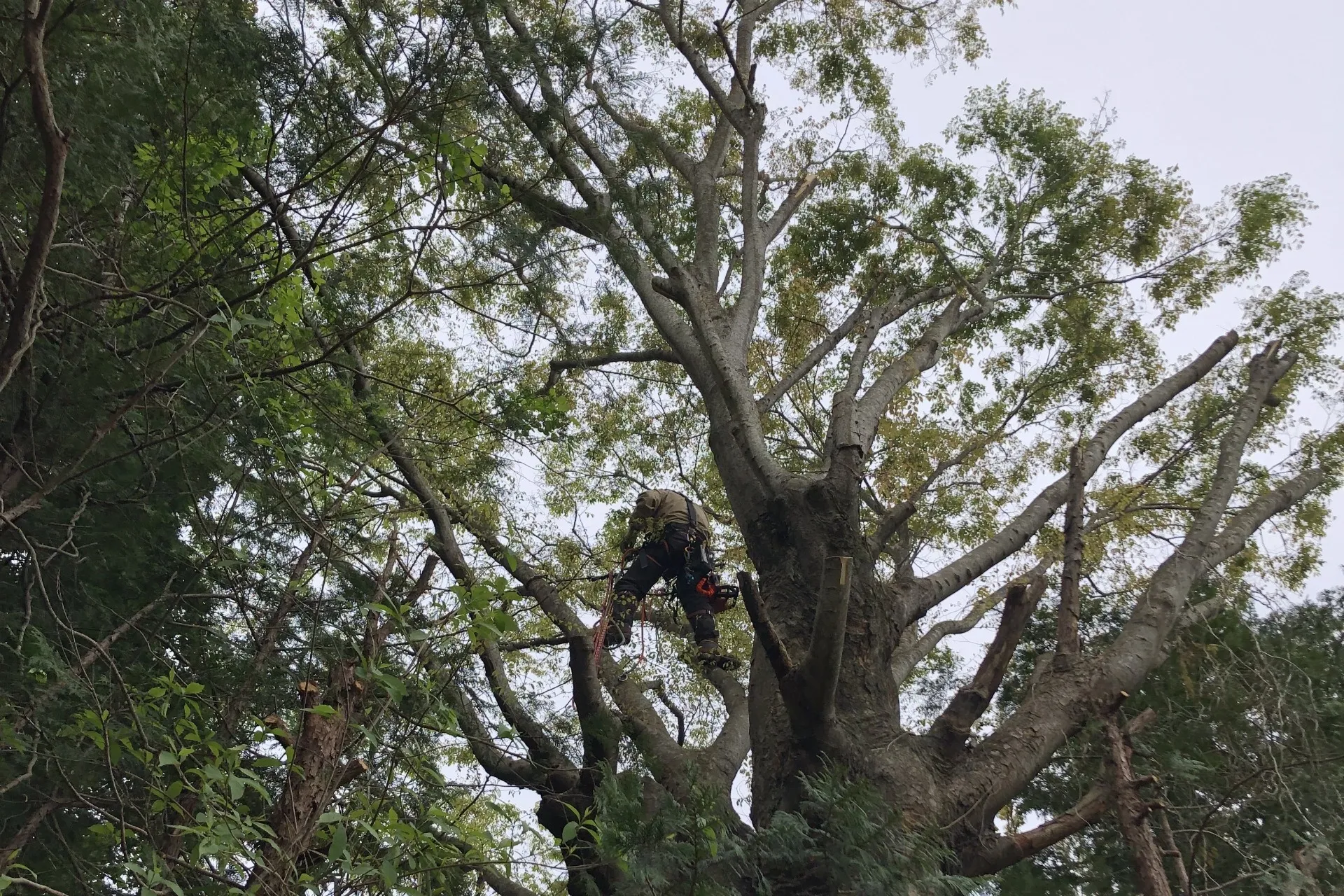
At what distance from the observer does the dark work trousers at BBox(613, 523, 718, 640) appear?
5.98 m

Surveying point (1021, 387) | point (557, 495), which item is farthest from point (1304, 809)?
point (557, 495)

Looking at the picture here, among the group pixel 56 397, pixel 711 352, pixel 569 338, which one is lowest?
pixel 56 397

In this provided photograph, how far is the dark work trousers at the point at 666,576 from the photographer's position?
5.98 meters

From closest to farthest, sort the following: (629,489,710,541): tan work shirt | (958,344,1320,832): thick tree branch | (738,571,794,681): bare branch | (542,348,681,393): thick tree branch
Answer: (738,571,794,681): bare branch
(958,344,1320,832): thick tree branch
(629,489,710,541): tan work shirt
(542,348,681,393): thick tree branch

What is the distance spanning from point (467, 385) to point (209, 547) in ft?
11.7

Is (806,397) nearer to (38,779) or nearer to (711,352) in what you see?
(711,352)

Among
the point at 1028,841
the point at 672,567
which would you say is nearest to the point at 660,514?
the point at 672,567

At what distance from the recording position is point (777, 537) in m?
5.20

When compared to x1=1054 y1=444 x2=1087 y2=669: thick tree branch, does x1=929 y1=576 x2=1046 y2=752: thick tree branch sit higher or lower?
lower

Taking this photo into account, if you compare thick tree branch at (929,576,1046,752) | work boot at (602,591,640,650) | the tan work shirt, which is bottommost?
thick tree branch at (929,576,1046,752)

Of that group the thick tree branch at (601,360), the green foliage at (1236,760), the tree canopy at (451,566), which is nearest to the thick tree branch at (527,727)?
the tree canopy at (451,566)

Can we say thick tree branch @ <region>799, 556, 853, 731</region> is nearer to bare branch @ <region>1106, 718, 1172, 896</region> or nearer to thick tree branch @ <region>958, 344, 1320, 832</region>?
thick tree branch @ <region>958, 344, 1320, 832</region>

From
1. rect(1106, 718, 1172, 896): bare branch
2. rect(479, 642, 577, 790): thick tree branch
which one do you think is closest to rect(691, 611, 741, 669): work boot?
rect(479, 642, 577, 790): thick tree branch

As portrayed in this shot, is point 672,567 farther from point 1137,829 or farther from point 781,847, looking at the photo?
point 1137,829
